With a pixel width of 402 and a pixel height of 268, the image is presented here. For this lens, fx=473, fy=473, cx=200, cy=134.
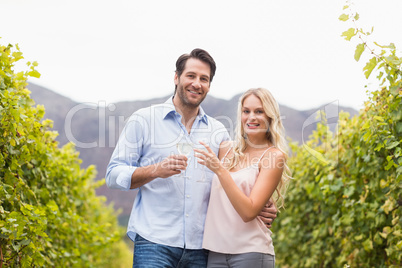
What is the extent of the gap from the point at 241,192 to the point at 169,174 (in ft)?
1.38

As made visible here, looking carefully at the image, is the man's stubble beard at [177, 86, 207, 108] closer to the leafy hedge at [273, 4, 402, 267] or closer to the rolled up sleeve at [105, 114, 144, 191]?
the rolled up sleeve at [105, 114, 144, 191]

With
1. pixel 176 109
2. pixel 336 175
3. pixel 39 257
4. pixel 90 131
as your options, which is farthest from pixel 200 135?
pixel 90 131

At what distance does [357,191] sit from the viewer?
4.11 m

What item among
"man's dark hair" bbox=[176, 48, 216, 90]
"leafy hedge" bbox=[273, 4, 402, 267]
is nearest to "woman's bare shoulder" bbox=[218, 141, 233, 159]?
"man's dark hair" bbox=[176, 48, 216, 90]

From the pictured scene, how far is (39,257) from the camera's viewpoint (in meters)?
2.88

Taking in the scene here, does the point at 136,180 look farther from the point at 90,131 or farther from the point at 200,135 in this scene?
the point at 90,131

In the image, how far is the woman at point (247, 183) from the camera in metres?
2.68

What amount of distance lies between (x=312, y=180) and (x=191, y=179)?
3341 millimetres

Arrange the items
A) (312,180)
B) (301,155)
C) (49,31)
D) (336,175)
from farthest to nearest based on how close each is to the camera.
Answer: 1. (49,31)
2. (301,155)
3. (312,180)
4. (336,175)

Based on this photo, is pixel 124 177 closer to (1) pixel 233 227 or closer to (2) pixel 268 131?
(1) pixel 233 227

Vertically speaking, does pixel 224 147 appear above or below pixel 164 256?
above

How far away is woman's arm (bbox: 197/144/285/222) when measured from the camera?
8.70 feet

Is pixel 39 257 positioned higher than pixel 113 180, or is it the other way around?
pixel 113 180

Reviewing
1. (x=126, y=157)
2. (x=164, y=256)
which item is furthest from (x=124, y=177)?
(x=164, y=256)
